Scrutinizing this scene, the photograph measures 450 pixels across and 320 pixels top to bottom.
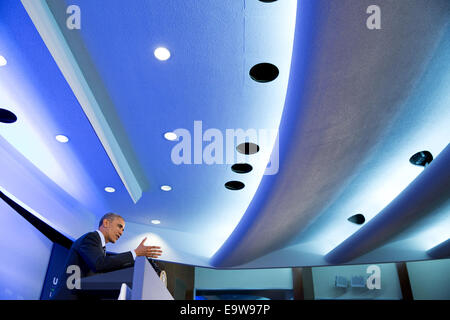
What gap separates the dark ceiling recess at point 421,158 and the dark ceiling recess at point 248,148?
193cm

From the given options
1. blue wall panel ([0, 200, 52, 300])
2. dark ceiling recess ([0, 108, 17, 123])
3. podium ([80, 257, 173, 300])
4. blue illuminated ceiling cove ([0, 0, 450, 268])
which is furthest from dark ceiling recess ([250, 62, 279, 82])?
blue wall panel ([0, 200, 52, 300])

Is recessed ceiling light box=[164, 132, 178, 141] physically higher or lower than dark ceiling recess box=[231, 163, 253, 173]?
lower

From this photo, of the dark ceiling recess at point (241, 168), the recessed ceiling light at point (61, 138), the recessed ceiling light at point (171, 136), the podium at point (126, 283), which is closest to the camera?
the podium at point (126, 283)

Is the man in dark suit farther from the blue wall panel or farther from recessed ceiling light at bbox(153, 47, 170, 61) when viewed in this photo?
the blue wall panel

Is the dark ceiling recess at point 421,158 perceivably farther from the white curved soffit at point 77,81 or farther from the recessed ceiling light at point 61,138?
the recessed ceiling light at point 61,138

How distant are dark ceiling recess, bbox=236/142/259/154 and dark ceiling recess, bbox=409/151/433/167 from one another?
1.93m

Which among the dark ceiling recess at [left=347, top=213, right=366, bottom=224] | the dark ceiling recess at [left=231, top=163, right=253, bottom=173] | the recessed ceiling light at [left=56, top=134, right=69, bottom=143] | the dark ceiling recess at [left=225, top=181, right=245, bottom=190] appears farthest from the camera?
the dark ceiling recess at [left=347, top=213, right=366, bottom=224]

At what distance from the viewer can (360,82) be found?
9.75 feet

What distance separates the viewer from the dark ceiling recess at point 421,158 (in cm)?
459

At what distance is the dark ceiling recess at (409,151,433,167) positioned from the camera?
4.59 metres

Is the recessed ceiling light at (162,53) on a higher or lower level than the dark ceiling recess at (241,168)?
lower

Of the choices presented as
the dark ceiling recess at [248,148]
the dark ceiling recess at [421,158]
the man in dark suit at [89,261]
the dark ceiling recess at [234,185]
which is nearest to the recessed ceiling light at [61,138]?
the dark ceiling recess at [248,148]

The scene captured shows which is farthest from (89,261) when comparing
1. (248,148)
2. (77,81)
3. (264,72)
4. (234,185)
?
(234,185)

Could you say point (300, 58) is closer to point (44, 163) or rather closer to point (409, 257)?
point (44, 163)
